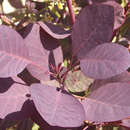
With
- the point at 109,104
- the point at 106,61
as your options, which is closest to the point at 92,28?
the point at 106,61

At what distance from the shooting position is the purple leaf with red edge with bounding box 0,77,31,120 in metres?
0.74

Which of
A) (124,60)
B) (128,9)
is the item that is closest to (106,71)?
(124,60)

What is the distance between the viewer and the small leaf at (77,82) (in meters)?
0.96

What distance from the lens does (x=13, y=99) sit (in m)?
0.77

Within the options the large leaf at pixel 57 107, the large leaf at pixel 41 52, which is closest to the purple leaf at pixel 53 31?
the large leaf at pixel 41 52

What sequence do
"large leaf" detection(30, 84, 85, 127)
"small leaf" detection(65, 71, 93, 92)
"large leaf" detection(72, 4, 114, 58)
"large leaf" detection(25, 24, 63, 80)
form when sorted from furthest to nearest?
1. "small leaf" detection(65, 71, 93, 92)
2. "large leaf" detection(25, 24, 63, 80)
3. "large leaf" detection(72, 4, 114, 58)
4. "large leaf" detection(30, 84, 85, 127)

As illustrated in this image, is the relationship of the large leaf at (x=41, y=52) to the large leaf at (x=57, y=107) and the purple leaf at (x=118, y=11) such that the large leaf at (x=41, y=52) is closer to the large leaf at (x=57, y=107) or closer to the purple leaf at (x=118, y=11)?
the large leaf at (x=57, y=107)

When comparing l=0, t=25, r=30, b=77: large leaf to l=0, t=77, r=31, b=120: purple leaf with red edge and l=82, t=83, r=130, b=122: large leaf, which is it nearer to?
l=0, t=77, r=31, b=120: purple leaf with red edge

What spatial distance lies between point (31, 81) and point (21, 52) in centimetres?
20

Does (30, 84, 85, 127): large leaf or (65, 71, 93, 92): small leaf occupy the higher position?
(30, 84, 85, 127): large leaf

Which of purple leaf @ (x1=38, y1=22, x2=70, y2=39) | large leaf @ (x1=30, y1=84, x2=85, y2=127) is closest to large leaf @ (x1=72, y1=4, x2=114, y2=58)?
purple leaf @ (x1=38, y1=22, x2=70, y2=39)

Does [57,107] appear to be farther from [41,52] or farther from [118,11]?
[118,11]

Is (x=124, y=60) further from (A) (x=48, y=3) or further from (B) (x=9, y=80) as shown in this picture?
(A) (x=48, y=3)

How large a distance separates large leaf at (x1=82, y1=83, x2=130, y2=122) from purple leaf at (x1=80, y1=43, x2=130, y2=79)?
93mm
